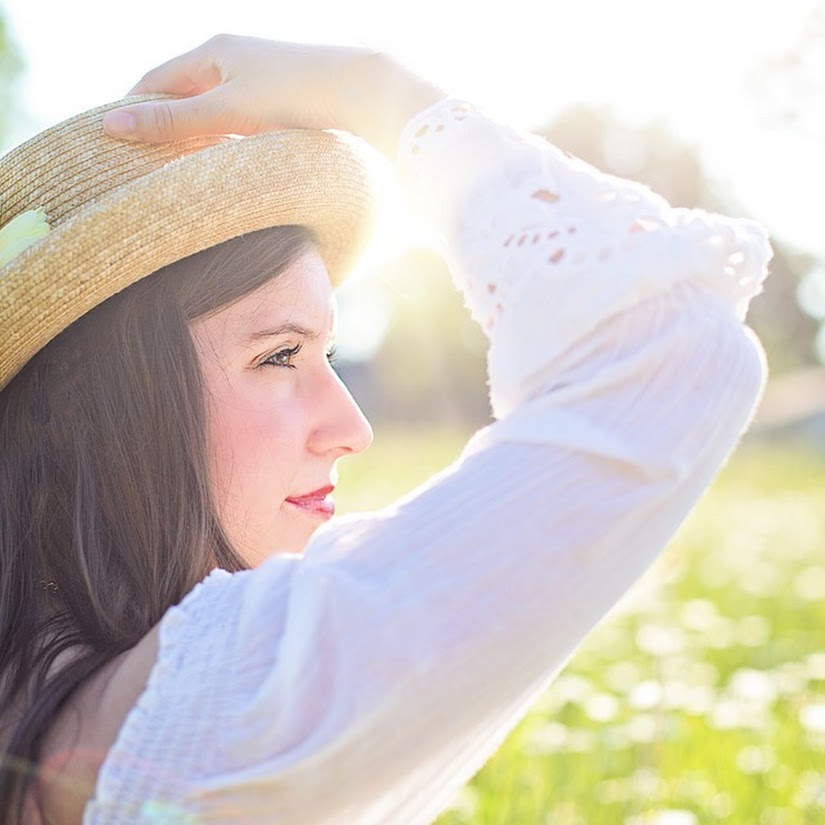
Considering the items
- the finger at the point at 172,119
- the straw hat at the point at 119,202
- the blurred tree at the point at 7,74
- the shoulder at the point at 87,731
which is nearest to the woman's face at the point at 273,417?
the straw hat at the point at 119,202

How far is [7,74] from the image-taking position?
1492 centimetres

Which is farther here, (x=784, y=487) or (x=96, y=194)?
(x=784, y=487)

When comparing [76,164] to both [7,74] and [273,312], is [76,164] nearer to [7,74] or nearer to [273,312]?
[273,312]

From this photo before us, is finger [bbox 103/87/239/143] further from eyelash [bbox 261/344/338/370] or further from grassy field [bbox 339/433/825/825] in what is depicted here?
grassy field [bbox 339/433/825/825]

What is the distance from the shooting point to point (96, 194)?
5.23ft

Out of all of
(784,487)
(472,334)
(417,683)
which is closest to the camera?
(417,683)

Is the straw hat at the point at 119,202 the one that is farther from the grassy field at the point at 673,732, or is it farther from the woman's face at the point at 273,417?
the grassy field at the point at 673,732

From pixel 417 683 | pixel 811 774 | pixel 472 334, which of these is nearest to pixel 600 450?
pixel 417 683

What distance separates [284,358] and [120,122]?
15.2 inches

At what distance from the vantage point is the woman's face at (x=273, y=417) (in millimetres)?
1607

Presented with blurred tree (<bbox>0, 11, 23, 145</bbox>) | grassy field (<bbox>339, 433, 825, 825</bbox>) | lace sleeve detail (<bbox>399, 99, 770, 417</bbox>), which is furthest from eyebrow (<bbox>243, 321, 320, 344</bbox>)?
blurred tree (<bbox>0, 11, 23, 145</bbox>)

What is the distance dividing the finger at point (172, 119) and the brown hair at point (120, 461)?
180 millimetres

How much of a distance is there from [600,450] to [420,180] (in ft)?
1.30

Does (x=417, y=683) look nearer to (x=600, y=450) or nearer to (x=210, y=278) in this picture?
(x=600, y=450)
